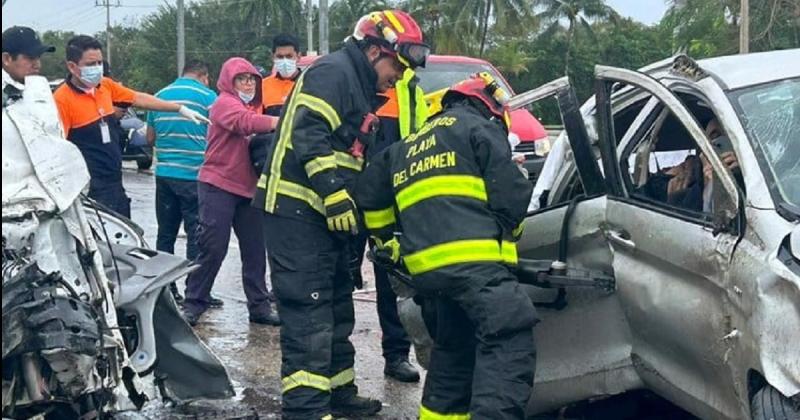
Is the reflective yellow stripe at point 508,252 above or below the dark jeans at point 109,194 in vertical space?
above

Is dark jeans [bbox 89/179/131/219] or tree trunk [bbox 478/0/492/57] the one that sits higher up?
tree trunk [bbox 478/0/492/57]

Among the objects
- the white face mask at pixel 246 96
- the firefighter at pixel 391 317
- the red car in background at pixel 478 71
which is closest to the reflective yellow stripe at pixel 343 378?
the firefighter at pixel 391 317

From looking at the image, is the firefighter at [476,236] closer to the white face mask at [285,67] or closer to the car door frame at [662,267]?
the car door frame at [662,267]

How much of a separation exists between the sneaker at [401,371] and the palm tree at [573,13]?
54186 millimetres

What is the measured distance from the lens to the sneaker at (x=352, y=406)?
558 centimetres

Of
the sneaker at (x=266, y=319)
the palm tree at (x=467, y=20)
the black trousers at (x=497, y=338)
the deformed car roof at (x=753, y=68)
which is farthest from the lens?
the palm tree at (x=467, y=20)

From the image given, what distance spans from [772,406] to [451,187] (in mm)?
1480

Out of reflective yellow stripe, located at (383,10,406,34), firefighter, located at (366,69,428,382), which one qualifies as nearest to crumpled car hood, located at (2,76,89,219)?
reflective yellow stripe, located at (383,10,406,34)

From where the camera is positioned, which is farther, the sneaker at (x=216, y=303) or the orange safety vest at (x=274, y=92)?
the sneaker at (x=216, y=303)

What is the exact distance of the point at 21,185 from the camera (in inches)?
171

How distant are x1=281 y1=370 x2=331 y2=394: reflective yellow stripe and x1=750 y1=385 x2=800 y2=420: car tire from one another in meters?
2.00

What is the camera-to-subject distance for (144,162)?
21625 mm

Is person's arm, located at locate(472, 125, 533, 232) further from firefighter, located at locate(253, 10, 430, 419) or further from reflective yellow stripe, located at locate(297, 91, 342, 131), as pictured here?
reflective yellow stripe, located at locate(297, 91, 342, 131)

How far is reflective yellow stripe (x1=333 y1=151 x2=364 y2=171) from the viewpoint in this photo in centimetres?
516
